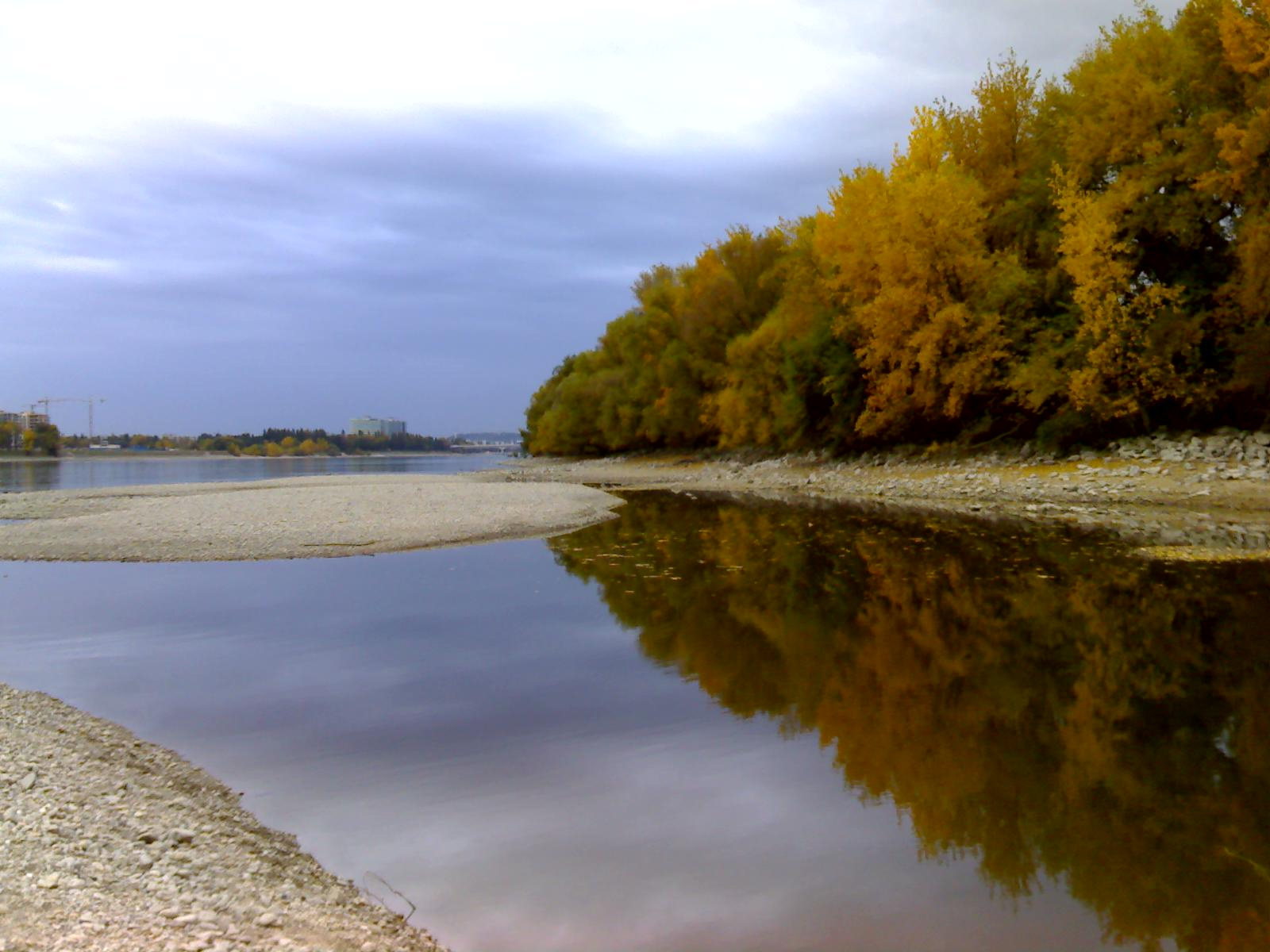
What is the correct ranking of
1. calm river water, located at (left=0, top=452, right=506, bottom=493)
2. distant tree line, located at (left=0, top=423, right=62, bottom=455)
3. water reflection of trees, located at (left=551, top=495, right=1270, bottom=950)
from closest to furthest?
water reflection of trees, located at (left=551, top=495, right=1270, bottom=950), calm river water, located at (left=0, top=452, right=506, bottom=493), distant tree line, located at (left=0, top=423, right=62, bottom=455)

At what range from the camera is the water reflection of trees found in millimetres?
4859

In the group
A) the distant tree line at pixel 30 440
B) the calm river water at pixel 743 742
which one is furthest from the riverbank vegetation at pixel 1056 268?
the distant tree line at pixel 30 440

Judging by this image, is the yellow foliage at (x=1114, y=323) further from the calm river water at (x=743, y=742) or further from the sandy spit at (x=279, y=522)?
the sandy spit at (x=279, y=522)

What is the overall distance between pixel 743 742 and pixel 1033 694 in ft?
9.06

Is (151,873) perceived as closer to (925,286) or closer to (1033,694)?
(1033,694)

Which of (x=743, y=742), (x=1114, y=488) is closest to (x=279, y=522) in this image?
(x=743, y=742)

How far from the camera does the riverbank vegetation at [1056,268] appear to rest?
2416 cm

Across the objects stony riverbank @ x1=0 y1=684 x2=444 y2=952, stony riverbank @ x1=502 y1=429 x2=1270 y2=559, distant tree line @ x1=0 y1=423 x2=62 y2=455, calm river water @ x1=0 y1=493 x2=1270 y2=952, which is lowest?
calm river water @ x1=0 y1=493 x2=1270 y2=952

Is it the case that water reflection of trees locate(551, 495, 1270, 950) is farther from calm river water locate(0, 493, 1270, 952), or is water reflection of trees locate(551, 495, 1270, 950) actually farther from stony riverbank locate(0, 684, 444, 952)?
stony riverbank locate(0, 684, 444, 952)

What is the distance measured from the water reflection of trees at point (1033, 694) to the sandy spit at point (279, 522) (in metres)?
6.42

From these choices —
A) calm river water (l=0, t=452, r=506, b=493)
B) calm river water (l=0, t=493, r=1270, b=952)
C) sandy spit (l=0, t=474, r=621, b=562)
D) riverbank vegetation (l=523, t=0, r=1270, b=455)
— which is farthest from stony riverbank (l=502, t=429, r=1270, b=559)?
calm river water (l=0, t=452, r=506, b=493)

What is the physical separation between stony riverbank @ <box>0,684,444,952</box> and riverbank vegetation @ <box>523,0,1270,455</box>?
2464 cm

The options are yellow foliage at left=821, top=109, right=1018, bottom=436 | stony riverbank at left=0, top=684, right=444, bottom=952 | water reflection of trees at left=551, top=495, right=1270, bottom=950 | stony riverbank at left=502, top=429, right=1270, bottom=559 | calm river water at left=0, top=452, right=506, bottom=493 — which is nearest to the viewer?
stony riverbank at left=0, top=684, right=444, bottom=952

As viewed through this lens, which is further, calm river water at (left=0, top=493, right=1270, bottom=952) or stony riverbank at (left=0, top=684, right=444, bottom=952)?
calm river water at (left=0, top=493, right=1270, bottom=952)
